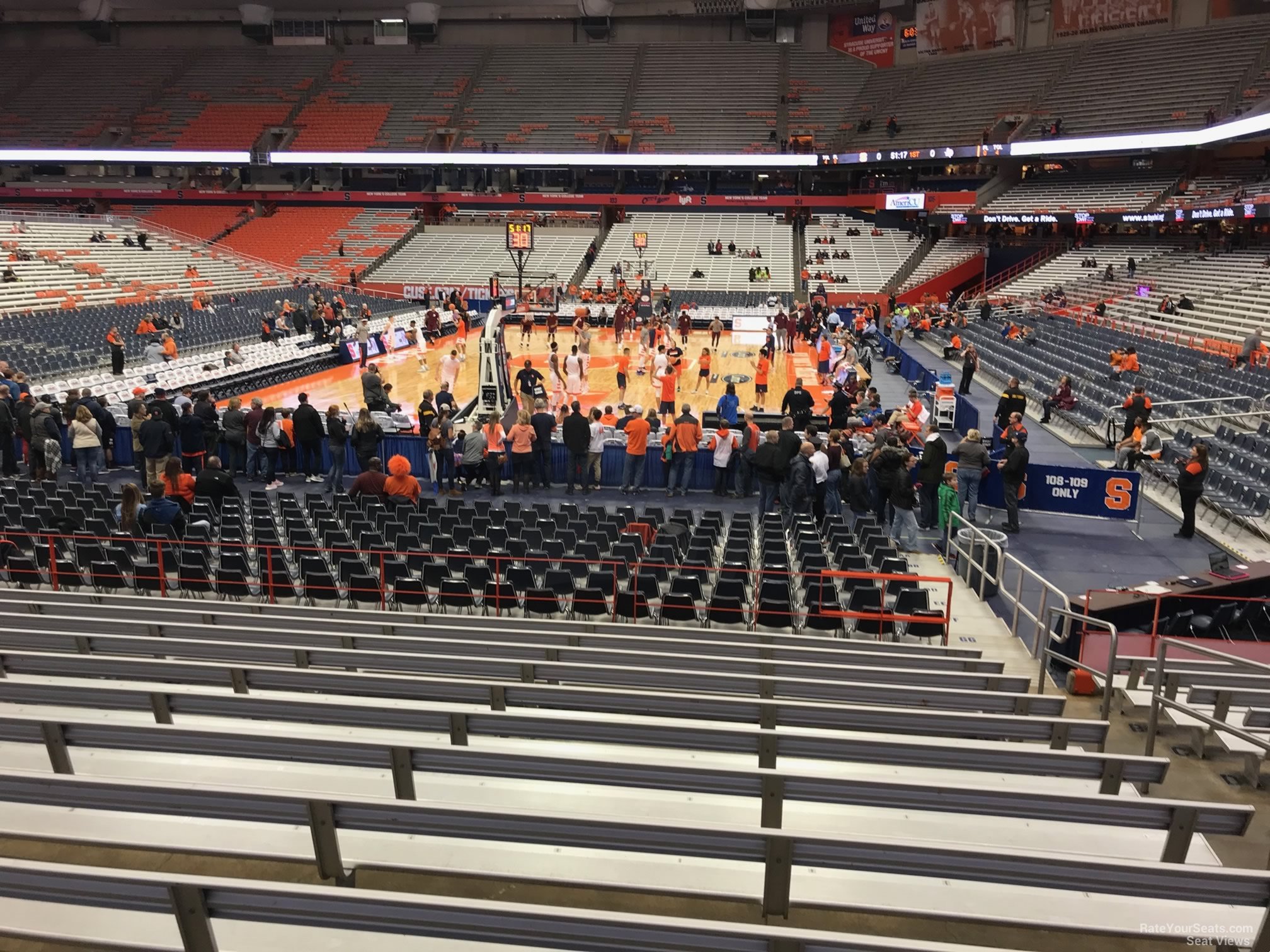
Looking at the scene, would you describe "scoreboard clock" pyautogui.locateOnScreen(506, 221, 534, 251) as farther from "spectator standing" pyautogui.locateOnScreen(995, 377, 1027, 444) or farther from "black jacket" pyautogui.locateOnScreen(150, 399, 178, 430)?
"spectator standing" pyautogui.locateOnScreen(995, 377, 1027, 444)

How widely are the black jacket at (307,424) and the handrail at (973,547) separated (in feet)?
35.7

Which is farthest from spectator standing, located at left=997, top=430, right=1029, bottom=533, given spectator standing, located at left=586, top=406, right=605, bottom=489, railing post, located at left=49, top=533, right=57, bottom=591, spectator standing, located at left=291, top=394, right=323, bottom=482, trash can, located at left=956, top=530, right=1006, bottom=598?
railing post, located at left=49, top=533, right=57, bottom=591

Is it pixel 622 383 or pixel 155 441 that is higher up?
pixel 622 383

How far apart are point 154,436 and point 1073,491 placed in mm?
14703

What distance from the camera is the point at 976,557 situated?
11289 millimetres

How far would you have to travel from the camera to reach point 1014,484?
1310 centimetres

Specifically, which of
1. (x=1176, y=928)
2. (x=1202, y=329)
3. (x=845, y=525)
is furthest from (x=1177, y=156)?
(x=1176, y=928)

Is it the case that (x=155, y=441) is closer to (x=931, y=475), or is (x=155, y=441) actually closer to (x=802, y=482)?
(x=802, y=482)

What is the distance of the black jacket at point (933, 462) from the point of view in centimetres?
1273

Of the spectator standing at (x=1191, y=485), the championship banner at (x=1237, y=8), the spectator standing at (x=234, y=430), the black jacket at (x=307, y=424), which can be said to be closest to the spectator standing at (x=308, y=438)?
the black jacket at (x=307, y=424)

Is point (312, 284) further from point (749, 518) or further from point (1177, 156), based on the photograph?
point (1177, 156)

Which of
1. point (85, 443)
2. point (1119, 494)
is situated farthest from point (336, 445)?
point (1119, 494)

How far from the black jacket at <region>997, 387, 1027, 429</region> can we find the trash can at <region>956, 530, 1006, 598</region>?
4.69 m

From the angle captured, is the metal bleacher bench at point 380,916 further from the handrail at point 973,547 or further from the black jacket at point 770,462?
the black jacket at point 770,462
